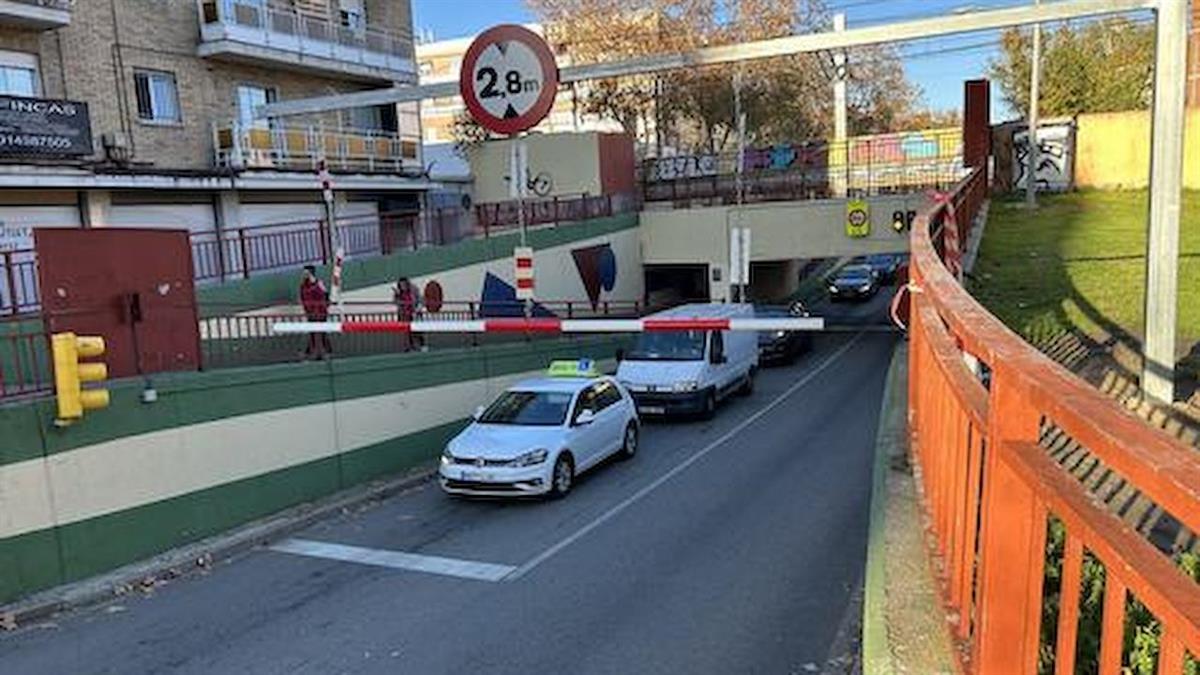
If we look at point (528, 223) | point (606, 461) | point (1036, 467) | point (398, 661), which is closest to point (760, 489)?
point (606, 461)

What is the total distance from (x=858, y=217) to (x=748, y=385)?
40.3 feet

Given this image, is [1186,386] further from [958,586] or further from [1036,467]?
[1036,467]

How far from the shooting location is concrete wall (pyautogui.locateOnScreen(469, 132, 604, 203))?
121ft

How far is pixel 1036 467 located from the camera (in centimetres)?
213

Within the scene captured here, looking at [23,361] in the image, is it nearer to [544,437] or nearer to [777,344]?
[544,437]

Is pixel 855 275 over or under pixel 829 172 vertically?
under

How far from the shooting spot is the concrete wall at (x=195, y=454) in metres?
9.42

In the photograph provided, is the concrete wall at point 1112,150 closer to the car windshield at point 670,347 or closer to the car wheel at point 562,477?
the car windshield at point 670,347

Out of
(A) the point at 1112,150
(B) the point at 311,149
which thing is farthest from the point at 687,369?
(A) the point at 1112,150

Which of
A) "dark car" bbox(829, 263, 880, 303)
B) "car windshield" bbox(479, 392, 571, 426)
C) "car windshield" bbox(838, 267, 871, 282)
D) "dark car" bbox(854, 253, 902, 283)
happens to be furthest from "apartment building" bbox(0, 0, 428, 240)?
"dark car" bbox(854, 253, 902, 283)

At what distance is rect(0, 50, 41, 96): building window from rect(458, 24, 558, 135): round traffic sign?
1430cm

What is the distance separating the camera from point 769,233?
33.6 meters

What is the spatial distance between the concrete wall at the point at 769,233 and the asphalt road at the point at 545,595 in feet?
64.5

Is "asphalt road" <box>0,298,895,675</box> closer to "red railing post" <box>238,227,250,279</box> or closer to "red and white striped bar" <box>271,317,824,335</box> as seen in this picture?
"red and white striped bar" <box>271,317,824,335</box>
